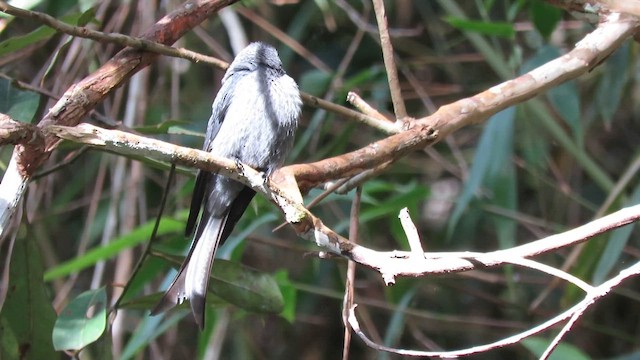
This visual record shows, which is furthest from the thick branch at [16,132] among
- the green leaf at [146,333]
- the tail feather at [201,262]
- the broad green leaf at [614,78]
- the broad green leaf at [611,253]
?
the broad green leaf at [614,78]

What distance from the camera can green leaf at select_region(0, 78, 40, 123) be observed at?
2422 millimetres

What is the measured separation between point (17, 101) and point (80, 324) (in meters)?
0.64

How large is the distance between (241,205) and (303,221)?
94 cm

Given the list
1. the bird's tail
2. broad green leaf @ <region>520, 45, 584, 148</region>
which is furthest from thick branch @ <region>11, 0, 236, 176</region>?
broad green leaf @ <region>520, 45, 584, 148</region>

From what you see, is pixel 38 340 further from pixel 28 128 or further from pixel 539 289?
pixel 539 289

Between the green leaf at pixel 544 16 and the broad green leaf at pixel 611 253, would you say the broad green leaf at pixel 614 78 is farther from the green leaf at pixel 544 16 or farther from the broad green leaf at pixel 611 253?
the broad green leaf at pixel 611 253

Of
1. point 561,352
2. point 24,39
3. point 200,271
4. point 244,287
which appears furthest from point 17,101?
point 561,352

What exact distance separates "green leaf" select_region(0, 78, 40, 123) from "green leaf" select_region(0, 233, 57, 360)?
0.33 meters

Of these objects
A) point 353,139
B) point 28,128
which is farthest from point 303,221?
point 353,139

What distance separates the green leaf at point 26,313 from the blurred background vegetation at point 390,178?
871mm

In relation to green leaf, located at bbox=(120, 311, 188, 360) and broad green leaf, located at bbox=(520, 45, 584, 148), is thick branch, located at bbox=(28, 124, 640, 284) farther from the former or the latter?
broad green leaf, located at bbox=(520, 45, 584, 148)

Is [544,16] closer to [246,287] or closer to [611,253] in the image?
[611,253]

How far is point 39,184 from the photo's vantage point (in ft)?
11.6

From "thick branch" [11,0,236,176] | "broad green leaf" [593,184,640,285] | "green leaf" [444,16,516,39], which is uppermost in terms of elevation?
"green leaf" [444,16,516,39]
